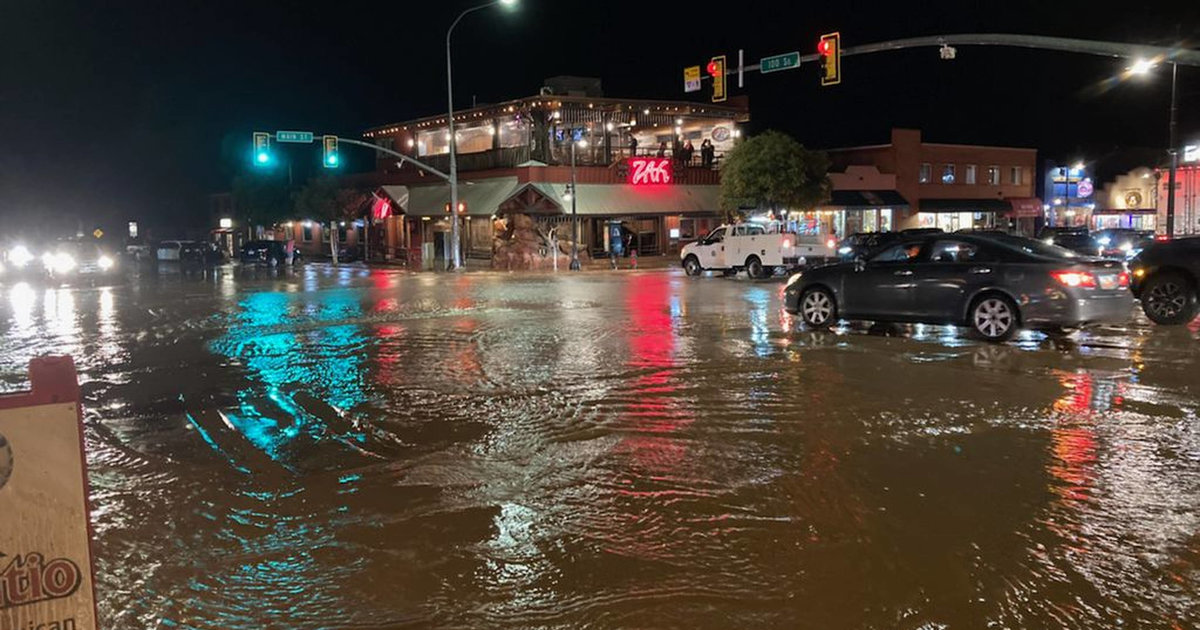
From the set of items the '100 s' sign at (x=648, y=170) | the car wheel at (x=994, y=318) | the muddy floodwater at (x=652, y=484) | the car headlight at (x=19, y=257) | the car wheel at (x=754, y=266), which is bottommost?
the muddy floodwater at (x=652, y=484)

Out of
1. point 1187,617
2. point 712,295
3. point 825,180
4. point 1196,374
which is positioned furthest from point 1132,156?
point 1187,617

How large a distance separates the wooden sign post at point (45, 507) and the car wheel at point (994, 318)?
1238 cm

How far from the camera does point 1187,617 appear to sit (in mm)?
4062

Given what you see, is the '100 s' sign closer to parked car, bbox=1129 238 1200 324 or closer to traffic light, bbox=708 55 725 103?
traffic light, bbox=708 55 725 103

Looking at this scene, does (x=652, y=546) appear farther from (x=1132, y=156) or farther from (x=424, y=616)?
(x=1132, y=156)

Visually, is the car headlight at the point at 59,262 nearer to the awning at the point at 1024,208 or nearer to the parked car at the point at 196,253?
the parked car at the point at 196,253

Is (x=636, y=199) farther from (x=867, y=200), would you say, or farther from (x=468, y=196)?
(x=867, y=200)

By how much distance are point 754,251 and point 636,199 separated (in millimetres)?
18097

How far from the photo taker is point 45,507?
280 centimetres

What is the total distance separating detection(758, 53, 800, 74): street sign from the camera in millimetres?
22766

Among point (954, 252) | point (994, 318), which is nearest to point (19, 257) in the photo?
point (954, 252)

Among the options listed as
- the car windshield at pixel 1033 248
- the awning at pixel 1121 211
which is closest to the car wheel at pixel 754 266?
the car windshield at pixel 1033 248

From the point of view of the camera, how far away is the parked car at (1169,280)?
46.9 ft

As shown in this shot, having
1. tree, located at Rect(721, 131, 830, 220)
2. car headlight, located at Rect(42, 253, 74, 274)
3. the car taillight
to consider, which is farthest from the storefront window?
the car taillight
